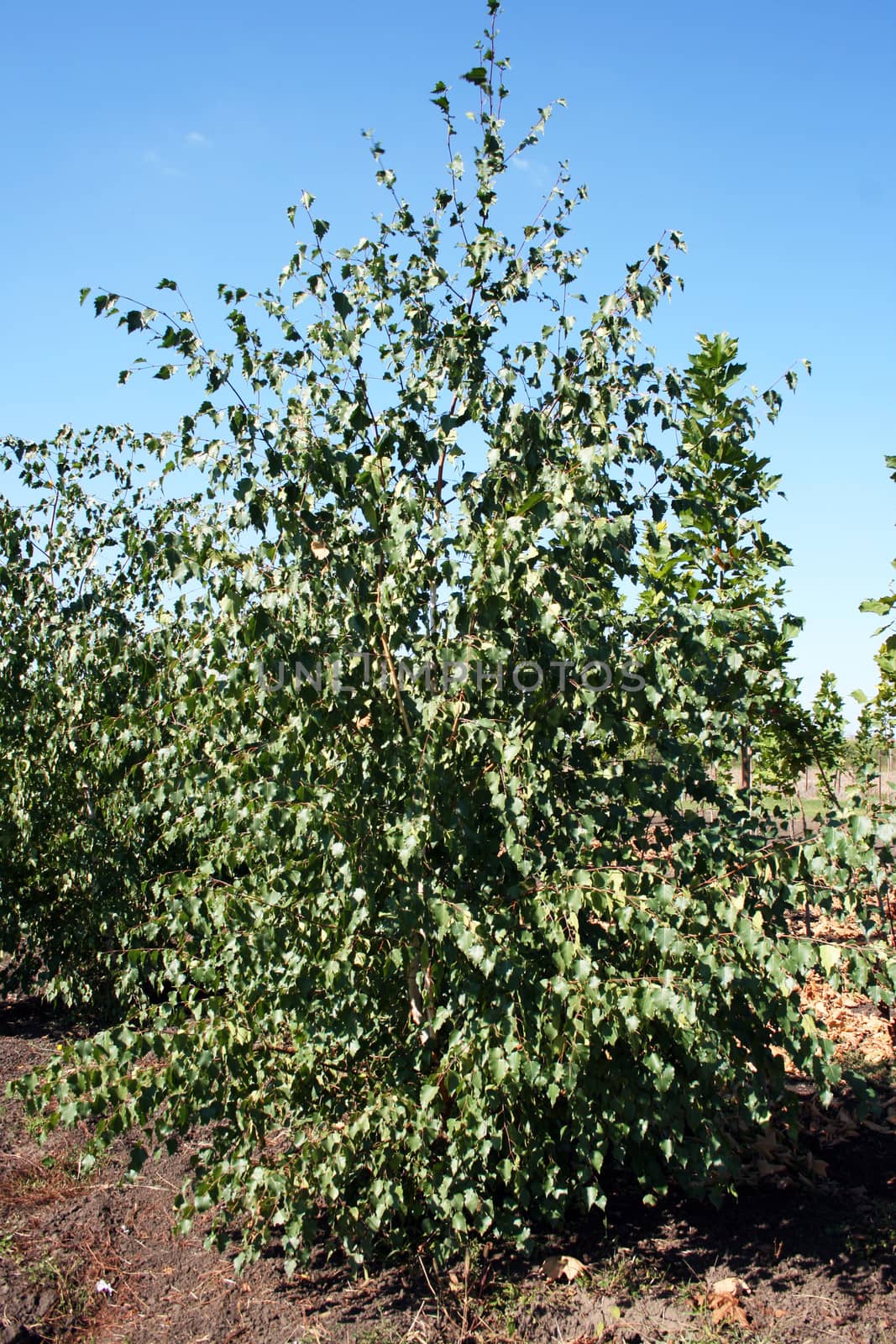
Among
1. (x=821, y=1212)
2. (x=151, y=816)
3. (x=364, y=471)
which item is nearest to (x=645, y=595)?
(x=151, y=816)

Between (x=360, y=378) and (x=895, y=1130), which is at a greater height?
(x=360, y=378)

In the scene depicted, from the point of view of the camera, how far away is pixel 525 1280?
11.4ft

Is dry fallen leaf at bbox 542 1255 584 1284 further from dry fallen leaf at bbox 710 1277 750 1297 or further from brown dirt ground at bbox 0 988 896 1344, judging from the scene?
dry fallen leaf at bbox 710 1277 750 1297

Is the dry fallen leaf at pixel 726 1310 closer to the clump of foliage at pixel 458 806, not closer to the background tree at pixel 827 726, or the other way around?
the clump of foliage at pixel 458 806

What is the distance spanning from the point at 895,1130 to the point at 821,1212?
1006 mm

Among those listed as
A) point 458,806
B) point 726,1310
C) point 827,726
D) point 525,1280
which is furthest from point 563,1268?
point 827,726

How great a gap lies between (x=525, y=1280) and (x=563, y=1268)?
141mm

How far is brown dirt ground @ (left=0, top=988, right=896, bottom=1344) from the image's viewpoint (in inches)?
128

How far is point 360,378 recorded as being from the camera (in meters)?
3.27

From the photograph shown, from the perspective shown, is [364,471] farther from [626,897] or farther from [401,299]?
[626,897]

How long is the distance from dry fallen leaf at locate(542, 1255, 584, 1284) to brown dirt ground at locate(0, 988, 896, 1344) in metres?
0.03

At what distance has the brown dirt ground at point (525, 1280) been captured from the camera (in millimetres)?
3246

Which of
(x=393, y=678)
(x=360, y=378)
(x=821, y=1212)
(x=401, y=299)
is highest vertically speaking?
(x=401, y=299)

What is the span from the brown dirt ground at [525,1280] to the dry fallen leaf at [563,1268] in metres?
0.03
